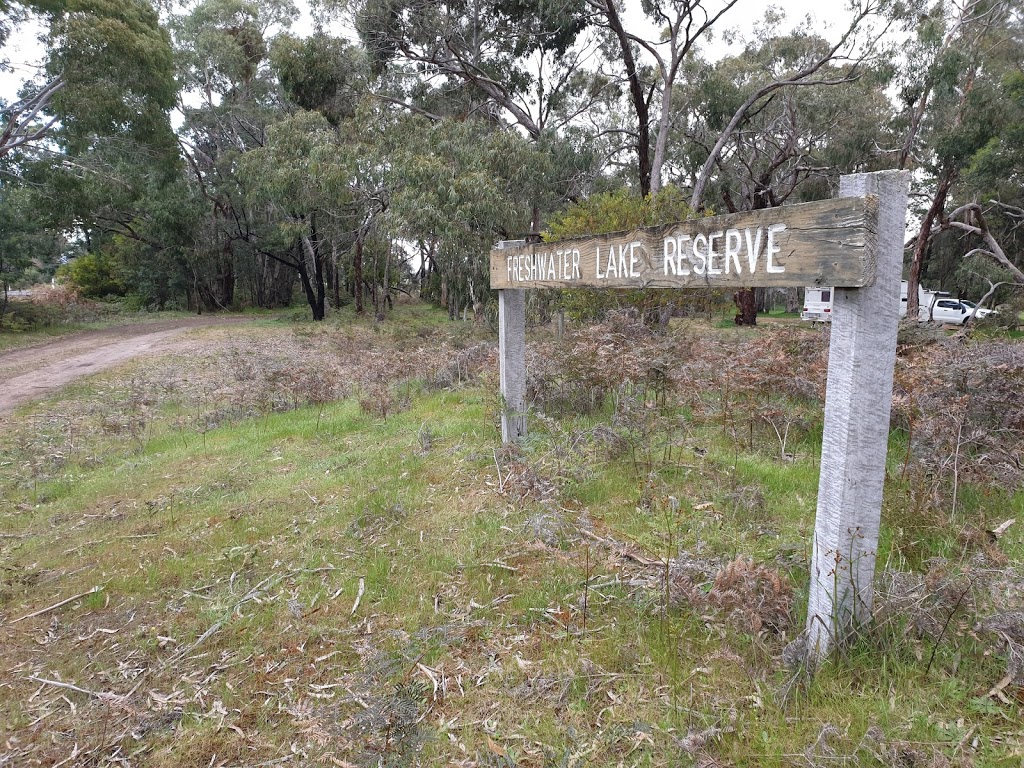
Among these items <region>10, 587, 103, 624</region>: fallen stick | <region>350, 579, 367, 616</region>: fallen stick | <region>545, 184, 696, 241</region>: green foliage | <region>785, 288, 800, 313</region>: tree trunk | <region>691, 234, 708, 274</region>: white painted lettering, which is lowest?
<region>10, 587, 103, 624</region>: fallen stick

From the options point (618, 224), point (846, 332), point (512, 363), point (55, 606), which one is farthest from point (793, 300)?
point (55, 606)

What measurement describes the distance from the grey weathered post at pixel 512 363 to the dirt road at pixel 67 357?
325 inches

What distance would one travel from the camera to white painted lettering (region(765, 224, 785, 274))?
6.98 feet

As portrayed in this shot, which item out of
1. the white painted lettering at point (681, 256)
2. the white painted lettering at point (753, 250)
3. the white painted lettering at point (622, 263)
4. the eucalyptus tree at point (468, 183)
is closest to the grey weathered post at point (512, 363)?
the white painted lettering at point (622, 263)

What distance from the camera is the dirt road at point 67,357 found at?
10.7m

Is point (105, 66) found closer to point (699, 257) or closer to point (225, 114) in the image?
point (225, 114)

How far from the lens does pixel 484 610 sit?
2904 mm

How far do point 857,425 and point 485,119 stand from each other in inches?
743

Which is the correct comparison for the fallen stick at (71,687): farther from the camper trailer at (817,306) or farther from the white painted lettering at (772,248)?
the camper trailer at (817,306)

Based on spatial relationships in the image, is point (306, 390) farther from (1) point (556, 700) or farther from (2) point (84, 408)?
(1) point (556, 700)

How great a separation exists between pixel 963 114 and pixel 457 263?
1407cm

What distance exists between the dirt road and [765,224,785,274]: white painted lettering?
10624 millimetres

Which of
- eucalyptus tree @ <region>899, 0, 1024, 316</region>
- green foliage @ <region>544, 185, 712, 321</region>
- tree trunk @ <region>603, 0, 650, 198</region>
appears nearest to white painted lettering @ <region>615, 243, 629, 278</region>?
green foliage @ <region>544, 185, 712, 321</region>

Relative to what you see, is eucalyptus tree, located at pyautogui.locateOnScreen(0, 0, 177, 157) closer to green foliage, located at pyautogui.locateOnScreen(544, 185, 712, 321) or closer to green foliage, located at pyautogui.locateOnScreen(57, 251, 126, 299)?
green foliage, located at pyautogui.locateOnScreen(544, 185, 712, 321)
